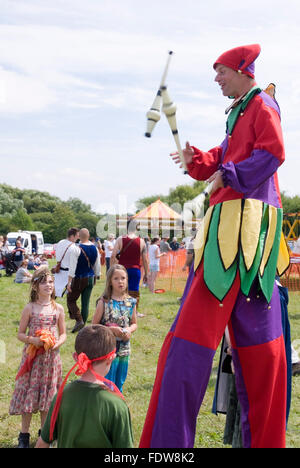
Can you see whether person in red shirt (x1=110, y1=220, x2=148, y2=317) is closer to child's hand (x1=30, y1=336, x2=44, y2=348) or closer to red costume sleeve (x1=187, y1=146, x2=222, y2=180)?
child's hand (x1=30, y1=336, x2=44, y2=348)

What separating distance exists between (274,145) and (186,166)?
0.55 m

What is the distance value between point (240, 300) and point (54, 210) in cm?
6185

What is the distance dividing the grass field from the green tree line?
2563cm

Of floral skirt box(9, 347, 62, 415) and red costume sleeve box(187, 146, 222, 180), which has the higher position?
red costume sleeve box(187, 146, 222, 180)

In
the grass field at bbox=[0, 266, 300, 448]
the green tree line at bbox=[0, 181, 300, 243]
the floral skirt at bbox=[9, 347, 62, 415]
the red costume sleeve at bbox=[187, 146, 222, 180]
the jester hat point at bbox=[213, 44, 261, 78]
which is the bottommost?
the grass field at bbox=[0, 266, 300, 448]

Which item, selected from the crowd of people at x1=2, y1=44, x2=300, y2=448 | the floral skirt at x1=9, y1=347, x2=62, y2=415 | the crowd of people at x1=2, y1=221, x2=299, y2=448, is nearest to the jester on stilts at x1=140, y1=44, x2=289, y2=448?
the crowd of people at x1=2, y1=44, x2=300, y2=448

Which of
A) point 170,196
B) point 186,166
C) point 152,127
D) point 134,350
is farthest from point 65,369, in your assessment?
point 170,196

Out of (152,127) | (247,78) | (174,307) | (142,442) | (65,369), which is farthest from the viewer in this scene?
(174,307)

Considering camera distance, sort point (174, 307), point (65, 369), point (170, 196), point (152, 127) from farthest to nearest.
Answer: point (170, 196), point (174, 307), point (65, 369), point (152, 127)

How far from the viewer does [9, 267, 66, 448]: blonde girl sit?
3.73 meters

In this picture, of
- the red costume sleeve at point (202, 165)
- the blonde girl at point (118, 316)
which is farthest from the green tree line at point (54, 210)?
the red costume sleeve at point (202, 165)

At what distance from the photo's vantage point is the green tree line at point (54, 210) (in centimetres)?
4856

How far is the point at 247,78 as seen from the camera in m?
2.95
